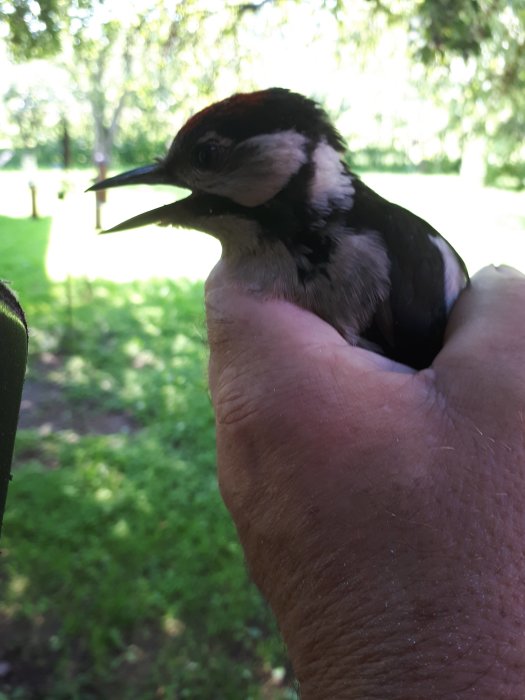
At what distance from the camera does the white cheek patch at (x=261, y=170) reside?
180cm

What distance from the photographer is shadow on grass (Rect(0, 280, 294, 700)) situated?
2668 millimetres

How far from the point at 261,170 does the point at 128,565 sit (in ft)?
7.26

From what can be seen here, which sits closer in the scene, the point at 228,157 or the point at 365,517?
the point at 365,517

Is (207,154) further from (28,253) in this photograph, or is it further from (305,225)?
(28,253)

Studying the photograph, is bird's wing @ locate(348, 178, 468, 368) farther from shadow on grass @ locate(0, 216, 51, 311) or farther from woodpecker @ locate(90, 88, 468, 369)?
shadow on grass @ locate(0, 216, 51, 311)

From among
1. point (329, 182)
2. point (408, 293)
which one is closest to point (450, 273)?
point (408, 293)

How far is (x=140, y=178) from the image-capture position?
196 centimetres

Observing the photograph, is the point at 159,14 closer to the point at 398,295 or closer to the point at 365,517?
the point at 398,295

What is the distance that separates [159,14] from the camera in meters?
4.20

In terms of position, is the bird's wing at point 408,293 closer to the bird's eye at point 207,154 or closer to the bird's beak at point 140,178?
the bird's eye at point 207,154

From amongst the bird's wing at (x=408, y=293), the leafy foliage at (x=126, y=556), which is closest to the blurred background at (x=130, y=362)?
the leafy foliage at (x=126, y=556)

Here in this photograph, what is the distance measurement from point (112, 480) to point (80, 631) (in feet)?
3.46

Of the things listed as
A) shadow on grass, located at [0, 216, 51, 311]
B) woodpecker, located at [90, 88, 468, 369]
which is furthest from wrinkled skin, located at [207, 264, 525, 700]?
shadow on grass, located at [0, 216, 51, 311]

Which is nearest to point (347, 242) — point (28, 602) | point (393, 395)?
point (393, 395)
